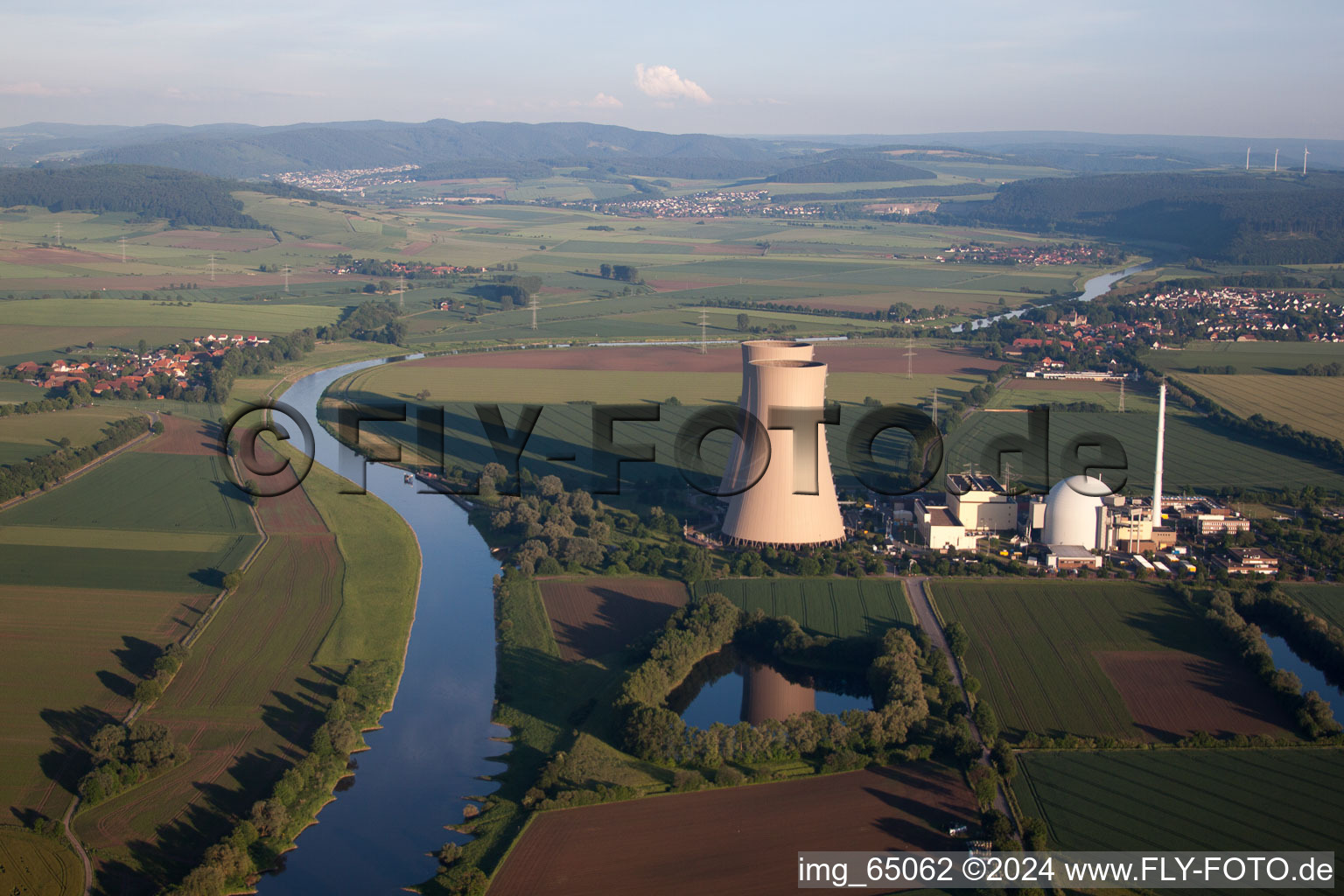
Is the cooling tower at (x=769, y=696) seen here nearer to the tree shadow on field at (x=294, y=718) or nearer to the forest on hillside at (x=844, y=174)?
the tree shadow on field at (x=294, y=718)

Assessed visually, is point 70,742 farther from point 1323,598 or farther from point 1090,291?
point 1090,291

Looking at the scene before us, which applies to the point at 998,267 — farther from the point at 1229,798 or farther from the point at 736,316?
the point at 1229,798

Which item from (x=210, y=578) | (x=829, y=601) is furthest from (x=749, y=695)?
(x=210, y=578)

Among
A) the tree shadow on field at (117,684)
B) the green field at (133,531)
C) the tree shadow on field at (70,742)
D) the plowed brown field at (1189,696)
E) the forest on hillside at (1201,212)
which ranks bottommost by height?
the plowed brown field at (1189,696)

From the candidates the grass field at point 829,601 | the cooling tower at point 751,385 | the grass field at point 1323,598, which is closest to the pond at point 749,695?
the grass field at point 829,601

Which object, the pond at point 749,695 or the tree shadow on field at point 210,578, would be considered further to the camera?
the tree shadow on field at point 210,578
